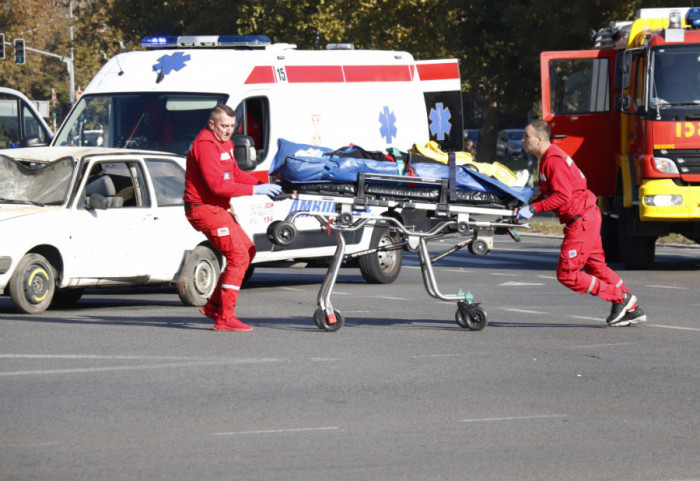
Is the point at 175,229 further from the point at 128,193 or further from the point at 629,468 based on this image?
the point at 629,468

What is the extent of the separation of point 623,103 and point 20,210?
830cm

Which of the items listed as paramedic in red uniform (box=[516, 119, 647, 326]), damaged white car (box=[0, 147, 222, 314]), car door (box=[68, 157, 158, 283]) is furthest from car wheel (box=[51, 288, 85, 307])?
paramedic in red uniform (box=[516, 119, 647, 326])

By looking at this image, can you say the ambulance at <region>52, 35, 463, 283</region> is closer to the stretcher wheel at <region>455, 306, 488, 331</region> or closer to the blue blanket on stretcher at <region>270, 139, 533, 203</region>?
the blue blanket on stretcher at <region>270, 139, 533, 203</region>

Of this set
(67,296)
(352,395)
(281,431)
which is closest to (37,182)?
(67,296)

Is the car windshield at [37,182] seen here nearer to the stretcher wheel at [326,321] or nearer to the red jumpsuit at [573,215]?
the stretcher wheel at [326,321]

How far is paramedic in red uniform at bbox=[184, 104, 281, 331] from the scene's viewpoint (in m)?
10.8

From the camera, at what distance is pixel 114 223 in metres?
12.8

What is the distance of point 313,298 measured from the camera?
14.2 metres

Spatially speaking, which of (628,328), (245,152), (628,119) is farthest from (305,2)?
(628,328)

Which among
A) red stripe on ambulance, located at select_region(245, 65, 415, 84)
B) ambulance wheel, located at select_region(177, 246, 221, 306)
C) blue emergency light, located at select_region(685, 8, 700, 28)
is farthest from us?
blue emergency light, located at select_region(685, 8, 700, 28)

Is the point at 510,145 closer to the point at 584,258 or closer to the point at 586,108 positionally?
the point at 586,108

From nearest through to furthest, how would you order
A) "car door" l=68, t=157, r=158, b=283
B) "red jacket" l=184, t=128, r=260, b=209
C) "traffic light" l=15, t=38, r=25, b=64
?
"red jacket" l=184, t=128, r=260, b=209 < "car door" l=68, t=157, r=158, b=283 < "traffic light" l=15, t=38, r=25, b=64

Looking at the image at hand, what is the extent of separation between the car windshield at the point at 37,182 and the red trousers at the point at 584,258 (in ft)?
15.0

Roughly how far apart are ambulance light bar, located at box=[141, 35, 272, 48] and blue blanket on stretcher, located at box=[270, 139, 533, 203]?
601 centimetres
